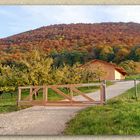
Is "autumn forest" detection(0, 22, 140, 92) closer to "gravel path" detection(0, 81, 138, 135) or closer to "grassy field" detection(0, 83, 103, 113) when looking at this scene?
"grassy field" detection(0, 83, 103, 113)

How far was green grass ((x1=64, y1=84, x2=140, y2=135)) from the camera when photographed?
750cm

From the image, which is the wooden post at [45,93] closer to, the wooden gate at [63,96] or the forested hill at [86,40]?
the wooden gate at [63,96]

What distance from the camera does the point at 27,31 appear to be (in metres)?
9.23

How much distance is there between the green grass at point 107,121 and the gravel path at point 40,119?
9.5 inches

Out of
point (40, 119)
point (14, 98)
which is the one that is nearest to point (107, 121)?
point (40, 119)

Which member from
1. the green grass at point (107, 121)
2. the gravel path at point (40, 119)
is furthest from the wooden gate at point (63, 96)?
the green grass at point (107, 121)

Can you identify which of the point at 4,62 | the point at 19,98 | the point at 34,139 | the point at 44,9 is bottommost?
the point at 34,139

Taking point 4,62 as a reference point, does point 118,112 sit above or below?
below

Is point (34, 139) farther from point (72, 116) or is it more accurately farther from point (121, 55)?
point (121, 55)

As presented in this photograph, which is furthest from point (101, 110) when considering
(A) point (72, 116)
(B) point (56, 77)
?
(B) point (56, 77)

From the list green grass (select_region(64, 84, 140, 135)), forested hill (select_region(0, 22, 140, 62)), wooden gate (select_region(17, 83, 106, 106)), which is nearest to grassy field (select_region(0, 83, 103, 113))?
wooden gate (select_region(17, 83, 106, 106))

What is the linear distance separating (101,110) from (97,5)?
2313 mm

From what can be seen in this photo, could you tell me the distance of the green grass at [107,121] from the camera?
24.6ft

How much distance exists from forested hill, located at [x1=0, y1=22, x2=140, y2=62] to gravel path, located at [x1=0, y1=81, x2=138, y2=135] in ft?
3.38
